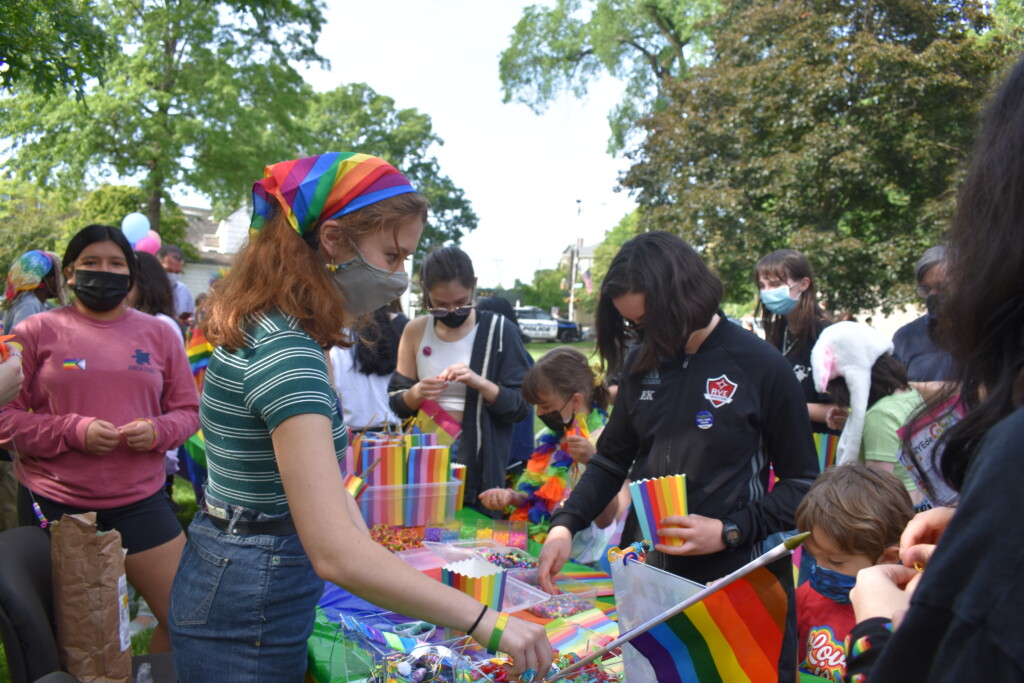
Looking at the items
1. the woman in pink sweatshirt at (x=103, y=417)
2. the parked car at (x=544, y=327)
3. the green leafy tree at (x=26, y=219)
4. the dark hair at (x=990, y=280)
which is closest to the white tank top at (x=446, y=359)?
the woman in pink sweatshirt at (x=103, y=417)

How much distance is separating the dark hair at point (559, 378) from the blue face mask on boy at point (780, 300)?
1110 mm

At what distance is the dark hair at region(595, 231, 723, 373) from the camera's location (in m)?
2.11

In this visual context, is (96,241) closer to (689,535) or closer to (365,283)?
(365,283)

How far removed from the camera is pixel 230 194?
16656 mm

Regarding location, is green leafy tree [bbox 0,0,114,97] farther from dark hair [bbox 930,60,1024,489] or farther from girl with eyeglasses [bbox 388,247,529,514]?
dark hair [bbox 930,60,1024,489]

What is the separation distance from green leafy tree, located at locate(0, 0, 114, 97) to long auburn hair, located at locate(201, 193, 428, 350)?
1.86 m

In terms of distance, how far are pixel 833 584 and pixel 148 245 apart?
6473 millimetres

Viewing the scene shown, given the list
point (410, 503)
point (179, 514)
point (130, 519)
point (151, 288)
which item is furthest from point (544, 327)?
point (130, 519)

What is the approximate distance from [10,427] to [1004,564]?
3084 millimetres

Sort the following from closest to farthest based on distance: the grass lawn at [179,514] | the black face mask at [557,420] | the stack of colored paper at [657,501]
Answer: the stack of colored paper at [657,501] < the grass lawn at [179,514] < the black face mask at [557,420]

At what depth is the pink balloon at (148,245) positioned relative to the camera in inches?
263

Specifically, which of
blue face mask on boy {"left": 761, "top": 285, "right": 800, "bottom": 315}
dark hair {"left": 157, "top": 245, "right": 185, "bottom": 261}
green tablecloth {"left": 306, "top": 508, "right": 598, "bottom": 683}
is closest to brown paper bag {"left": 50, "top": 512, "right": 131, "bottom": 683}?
green tablecloth {"left": 306, "top": 508, "right": 598, "bottom": 683}

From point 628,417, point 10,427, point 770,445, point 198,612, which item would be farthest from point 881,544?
point 10,427

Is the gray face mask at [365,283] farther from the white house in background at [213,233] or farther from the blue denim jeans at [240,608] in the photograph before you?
the white house in background at [213,233]
